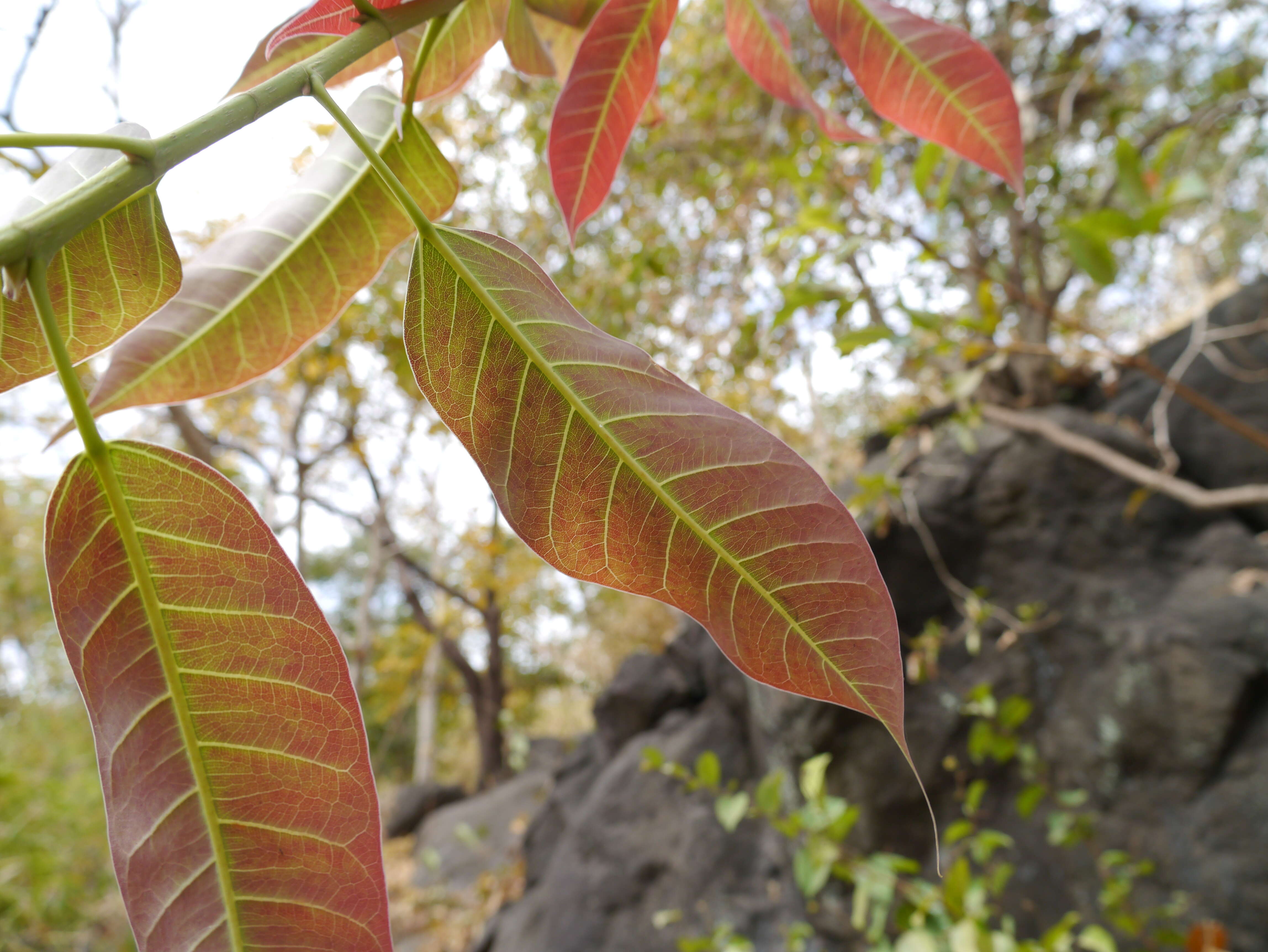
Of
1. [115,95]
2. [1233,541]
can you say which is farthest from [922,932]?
[115,95]

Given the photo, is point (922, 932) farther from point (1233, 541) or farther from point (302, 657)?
point (1233, 541)

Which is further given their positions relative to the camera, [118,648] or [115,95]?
[115,95]

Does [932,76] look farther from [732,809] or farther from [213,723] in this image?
[732,809]

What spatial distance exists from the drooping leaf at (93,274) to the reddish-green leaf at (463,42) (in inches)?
6.5

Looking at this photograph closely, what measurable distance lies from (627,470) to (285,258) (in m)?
0.23

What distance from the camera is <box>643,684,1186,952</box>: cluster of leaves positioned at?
101cm

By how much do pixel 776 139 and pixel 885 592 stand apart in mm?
2913

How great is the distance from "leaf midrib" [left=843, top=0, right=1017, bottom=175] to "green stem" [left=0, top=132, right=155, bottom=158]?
413 millimetres

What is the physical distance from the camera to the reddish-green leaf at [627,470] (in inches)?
9.4

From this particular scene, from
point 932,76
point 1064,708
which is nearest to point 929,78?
point 932,76

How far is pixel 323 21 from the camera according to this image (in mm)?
287

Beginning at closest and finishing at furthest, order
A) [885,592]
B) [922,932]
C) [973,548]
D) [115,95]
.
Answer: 1. [885,592]
2. [922,932]
3. [973,548]
4. [115,95]

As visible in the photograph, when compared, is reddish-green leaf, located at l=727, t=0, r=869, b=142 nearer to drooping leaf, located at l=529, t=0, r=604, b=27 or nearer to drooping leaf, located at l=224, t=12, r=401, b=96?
drooping leaf, located at l=529, t=0, r=604, b=27

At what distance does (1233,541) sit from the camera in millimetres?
1701
